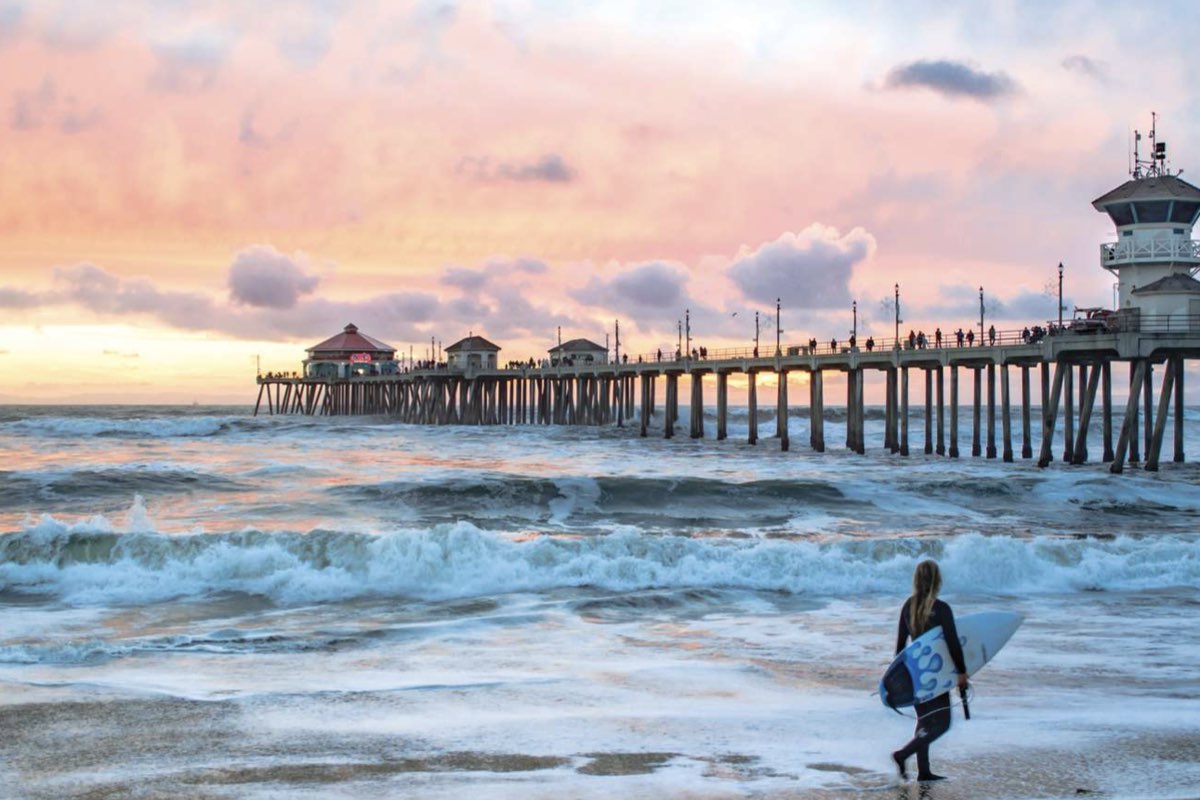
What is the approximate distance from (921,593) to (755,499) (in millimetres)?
24420

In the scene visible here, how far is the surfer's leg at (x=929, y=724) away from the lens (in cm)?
842

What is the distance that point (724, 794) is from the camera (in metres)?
8.21

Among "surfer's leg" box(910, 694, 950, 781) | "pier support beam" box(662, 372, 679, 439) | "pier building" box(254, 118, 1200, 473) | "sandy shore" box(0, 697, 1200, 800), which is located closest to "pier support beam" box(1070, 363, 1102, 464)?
"pier building" box(254, 118, 1200, 473)

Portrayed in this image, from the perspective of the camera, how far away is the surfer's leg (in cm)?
842

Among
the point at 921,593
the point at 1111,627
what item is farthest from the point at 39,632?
the point at 1111,627

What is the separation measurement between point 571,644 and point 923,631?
636 cm

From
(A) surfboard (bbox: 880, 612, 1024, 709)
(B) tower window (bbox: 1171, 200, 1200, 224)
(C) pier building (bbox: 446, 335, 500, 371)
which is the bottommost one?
(A) surfboard (bbox: 880, 612, 1024, 709)

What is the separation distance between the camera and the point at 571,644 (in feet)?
46.3

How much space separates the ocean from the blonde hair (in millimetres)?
1072

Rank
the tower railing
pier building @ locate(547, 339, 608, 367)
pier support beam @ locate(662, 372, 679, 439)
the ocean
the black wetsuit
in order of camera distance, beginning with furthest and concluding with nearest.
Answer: pier building @ locate(547, 339, 608, 367)
pier support beam @ locate(662, 372, 679, 439)
the tower railing
the ocean
the black wetsuit

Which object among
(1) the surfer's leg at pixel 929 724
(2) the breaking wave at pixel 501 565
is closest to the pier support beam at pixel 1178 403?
(2) the breaking wave at pixel 501 565

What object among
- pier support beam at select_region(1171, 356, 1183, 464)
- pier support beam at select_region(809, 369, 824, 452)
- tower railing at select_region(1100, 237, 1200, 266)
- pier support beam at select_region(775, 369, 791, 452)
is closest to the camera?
pier support beam at select_region(1171, 356, 1183, 464)

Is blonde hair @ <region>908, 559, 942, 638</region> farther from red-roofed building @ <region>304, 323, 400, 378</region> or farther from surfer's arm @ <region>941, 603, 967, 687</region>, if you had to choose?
red-roofed building @ <region>304, 323, 400, 378</region>

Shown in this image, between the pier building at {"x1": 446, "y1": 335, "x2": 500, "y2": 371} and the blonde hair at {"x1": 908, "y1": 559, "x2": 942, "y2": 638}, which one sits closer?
the blonde hair at {"x1": 908, "y1": 559, "x2": 942, "y2": 638}
